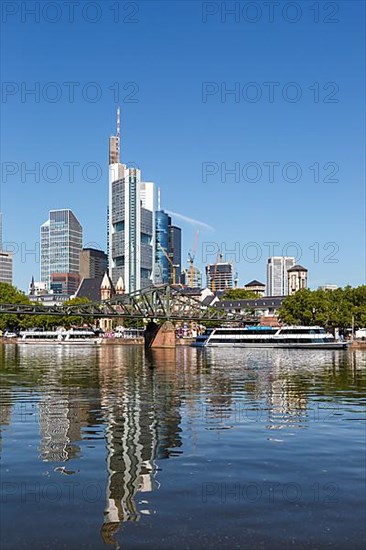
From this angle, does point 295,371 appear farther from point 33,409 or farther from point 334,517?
point 334,517

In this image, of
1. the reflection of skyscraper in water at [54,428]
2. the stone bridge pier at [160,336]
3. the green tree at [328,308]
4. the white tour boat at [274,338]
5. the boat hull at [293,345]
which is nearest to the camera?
the reflection of skyscraper in water at [54,428]

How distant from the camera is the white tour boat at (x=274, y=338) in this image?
137125 mm

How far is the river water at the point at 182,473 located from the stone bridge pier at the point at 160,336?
116m

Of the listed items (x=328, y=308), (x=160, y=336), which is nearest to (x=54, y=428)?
(x=160, y=336)

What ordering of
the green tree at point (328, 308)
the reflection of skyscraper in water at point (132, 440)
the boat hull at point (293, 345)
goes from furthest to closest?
the green tree at point (328, 308), the boat hull at point (293, 345), the reflection of skyscraper in water at point (132, 440)

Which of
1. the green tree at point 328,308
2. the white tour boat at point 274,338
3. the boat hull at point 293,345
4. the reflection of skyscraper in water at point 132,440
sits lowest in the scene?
the boat hull at point 293,345

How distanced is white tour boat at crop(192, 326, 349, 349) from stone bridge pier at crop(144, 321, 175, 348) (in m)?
→ 7.75

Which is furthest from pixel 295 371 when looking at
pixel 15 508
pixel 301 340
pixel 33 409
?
pixel 301 340

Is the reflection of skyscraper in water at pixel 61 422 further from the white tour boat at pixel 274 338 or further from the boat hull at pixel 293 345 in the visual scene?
the white tour boat at pixel 274 338

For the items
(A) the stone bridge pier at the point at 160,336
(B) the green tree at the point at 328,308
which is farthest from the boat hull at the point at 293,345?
(B) the green tree at the point at 328,308

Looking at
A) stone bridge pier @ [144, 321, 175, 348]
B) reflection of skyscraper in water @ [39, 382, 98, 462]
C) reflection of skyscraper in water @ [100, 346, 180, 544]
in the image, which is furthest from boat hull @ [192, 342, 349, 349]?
reflection of skyscraper in water @ [39, 382, 98, 462]

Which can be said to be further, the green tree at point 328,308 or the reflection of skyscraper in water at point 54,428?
the green tree at point 328,308

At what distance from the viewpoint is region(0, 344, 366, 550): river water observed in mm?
14242

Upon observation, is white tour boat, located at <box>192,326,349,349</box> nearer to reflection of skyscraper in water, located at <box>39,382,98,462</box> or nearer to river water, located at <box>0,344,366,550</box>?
reflection of skyscraper in water, located at <box>39,382,98,462</box>
